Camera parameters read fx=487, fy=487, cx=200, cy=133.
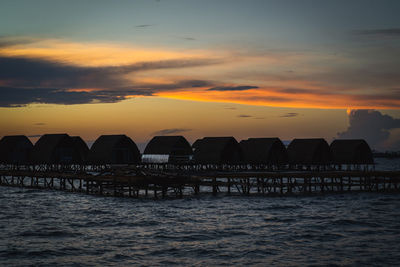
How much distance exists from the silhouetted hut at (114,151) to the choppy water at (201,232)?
31.3 m

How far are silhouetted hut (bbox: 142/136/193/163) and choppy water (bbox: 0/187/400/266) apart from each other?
2920 cm

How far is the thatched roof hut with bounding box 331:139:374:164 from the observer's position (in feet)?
283

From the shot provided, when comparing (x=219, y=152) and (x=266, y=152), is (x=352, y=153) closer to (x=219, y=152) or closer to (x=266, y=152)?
(x=266, y=152)

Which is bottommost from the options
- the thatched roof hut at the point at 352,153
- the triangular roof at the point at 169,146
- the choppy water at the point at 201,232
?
the choppy water at the point at 201,232

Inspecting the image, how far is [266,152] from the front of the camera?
7706 cm

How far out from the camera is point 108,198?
4775 centimetres

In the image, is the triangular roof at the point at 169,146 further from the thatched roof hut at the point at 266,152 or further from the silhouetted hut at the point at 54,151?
the silhouetted hut at the point at 54,151

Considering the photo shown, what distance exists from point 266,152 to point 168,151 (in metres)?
15.6

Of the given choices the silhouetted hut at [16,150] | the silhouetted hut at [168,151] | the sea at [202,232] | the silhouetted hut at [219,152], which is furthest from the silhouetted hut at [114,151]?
the sea at [202,232]

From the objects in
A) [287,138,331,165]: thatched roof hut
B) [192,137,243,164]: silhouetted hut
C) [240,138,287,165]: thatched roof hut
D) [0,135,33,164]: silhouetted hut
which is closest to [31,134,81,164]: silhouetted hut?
[0,135,33,164]: silhouetted hut

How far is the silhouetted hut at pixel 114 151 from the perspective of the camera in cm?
7656

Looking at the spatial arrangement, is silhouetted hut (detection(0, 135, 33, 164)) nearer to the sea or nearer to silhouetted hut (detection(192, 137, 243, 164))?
silhouetted hut (detection(192, 137, 243, 164))

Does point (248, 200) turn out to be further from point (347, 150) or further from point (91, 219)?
point (347, 150)

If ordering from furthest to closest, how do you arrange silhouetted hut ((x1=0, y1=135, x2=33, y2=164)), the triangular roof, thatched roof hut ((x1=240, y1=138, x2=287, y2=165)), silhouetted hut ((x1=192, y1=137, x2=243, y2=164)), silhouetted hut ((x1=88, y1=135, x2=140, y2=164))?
silhouetted hut ((x1=0, y1=135, x2=33, y2=164))
thatched roof hut ((x1=240, y1=138, x2=287, y2=165))
silhouetted hut ((x1=88, y1=135, x2=140, y2=164))
the triangular roof
silhouetted hut ((x1=192, y1=137, x2=243, y2=164))
